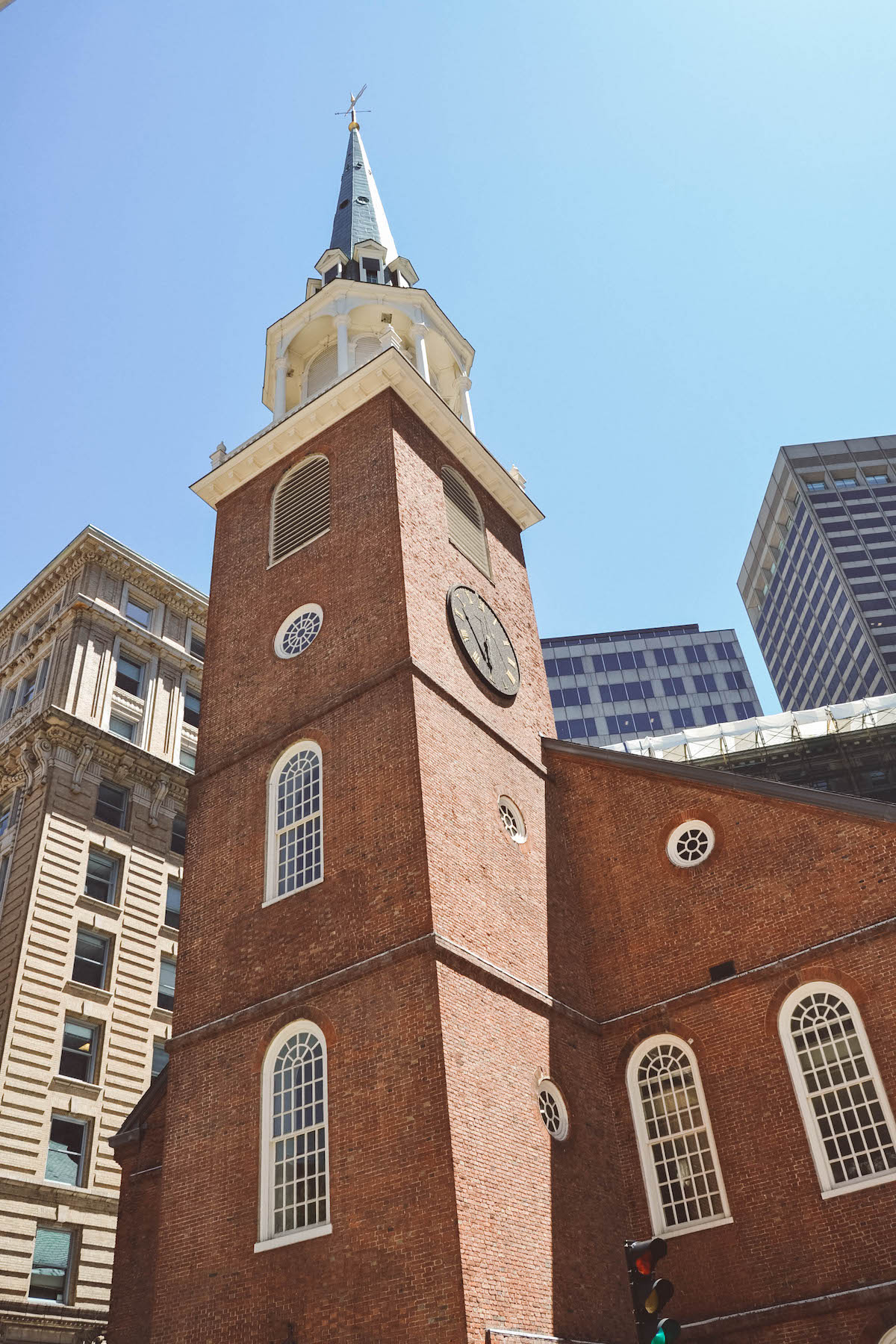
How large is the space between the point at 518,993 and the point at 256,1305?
5173 millimetres

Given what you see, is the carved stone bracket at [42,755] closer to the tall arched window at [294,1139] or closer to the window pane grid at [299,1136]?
the tall arched window at [294,1139]

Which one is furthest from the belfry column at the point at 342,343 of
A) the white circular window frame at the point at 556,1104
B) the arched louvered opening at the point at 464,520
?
the white circular window frame at the point at 556,1104

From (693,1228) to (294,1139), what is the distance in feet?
18.4

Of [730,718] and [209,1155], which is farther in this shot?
[730,718]

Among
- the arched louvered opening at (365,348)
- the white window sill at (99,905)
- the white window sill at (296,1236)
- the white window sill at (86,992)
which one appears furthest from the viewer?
the white window sill at (99,905)

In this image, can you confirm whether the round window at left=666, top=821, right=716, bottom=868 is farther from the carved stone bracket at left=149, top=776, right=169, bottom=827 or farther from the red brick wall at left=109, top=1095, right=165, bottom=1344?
the carved stone bracket at left=149, top=776, right=169, bottom=827

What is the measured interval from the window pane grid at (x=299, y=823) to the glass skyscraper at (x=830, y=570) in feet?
275

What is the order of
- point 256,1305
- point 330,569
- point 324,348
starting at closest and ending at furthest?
point 256,1305, point 330,569, point 324,348

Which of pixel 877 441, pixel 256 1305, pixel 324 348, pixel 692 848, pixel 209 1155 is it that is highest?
pixel 877 441

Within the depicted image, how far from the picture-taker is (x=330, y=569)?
20391 millimetres

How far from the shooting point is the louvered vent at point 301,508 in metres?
21.6

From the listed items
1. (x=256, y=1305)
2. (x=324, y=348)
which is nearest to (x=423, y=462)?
(x=324, y=348)

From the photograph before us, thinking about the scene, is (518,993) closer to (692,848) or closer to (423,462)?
(692,848)

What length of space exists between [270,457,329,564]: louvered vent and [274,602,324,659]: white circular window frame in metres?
1.68
